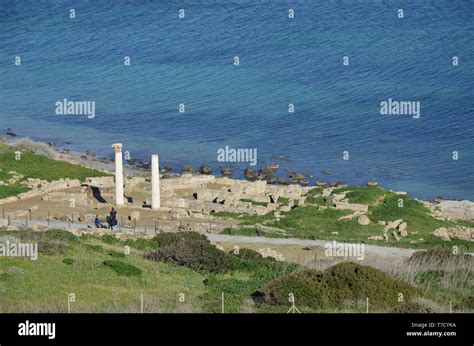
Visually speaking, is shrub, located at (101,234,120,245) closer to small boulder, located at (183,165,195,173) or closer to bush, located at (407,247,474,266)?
bush, located at (407,247,474,266)

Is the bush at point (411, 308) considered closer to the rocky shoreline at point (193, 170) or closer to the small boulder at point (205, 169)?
the rocky shoreline at point (193, 170)

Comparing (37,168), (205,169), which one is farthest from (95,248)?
(205,169)

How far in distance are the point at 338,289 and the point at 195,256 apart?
356 inches

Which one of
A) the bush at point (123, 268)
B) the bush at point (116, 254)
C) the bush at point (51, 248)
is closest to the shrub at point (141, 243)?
the bush at point (116, 254)

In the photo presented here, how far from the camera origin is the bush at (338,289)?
31234mm

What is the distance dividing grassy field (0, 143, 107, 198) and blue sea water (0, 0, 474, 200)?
1304 centimetres

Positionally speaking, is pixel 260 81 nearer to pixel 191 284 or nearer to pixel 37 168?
pixel 37 168

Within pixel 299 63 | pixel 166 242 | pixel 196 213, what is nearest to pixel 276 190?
pixel 196 213

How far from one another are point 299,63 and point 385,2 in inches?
1075

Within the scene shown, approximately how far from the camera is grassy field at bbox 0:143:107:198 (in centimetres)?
6291

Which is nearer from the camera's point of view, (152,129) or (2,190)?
(2,190)

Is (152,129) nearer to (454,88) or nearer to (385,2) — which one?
(454,88)

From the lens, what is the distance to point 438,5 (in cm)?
13200

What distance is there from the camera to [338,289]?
31531 mm
